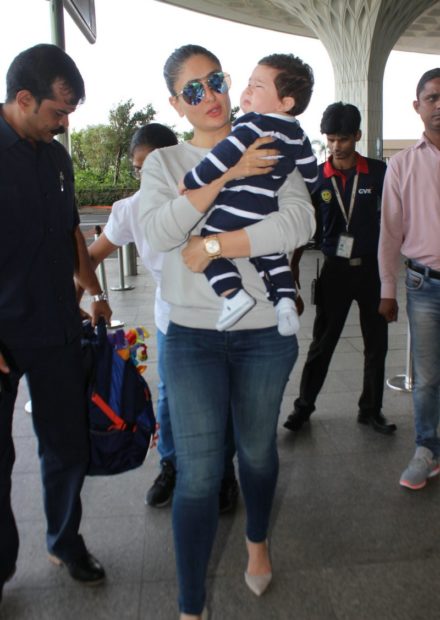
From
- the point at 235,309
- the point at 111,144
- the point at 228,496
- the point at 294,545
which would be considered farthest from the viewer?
the point at 111,144

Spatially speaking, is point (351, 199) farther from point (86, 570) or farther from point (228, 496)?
point (86, 570)

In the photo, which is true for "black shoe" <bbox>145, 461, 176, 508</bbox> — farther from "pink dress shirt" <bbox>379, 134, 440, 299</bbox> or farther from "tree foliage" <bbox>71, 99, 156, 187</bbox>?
"tree foliage" <bbox>71, 99, 156, 187</bbox>

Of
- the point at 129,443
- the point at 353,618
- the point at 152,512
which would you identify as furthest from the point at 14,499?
the point at 353,618

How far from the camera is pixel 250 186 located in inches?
72.9

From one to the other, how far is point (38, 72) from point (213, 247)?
0.90 meters

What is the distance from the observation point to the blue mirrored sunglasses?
76.4 inches

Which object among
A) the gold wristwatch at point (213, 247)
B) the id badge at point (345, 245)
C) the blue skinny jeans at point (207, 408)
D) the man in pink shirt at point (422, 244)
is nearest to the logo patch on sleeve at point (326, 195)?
the id badge at point (345, 245)

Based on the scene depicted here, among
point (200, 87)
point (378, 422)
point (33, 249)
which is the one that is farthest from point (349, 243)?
point (33, 249)

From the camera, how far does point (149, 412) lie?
2.45 m

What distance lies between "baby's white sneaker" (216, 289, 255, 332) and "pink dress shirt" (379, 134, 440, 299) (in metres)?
1.55

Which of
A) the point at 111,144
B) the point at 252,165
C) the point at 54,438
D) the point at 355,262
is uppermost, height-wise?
the point at 111,144

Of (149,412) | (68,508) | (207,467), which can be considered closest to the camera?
(207,467)

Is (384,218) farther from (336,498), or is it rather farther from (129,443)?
(129,443)

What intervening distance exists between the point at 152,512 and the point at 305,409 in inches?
53.8
